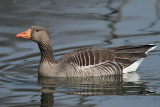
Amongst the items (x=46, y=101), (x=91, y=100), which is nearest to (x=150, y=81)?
(x=91, y=100)

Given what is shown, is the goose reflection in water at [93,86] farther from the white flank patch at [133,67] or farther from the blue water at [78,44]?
the white flank patch at [133,67]

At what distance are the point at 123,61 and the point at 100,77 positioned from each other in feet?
3.04

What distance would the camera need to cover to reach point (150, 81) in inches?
484

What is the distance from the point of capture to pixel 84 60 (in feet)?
42.2

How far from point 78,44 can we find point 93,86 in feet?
13.5

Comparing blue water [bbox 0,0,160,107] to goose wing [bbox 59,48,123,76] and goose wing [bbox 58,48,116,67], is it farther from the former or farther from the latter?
goose wing [bbox 58,48,116,67]

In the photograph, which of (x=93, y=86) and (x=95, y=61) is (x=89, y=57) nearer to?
(x=95, y=61)

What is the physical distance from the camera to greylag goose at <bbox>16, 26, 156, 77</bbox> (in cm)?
1282

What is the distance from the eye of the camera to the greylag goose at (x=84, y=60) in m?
12.8

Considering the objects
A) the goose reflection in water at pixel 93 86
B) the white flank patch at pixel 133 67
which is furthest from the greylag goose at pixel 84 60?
the goose reflection in water at pixel 93 86

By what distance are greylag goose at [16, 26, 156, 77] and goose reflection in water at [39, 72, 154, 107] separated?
0.20 metres

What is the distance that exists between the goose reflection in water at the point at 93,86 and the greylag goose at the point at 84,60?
0.20 m

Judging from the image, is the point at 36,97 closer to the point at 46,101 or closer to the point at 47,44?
the point at 46,101

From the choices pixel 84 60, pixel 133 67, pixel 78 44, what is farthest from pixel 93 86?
pixel 78 44
